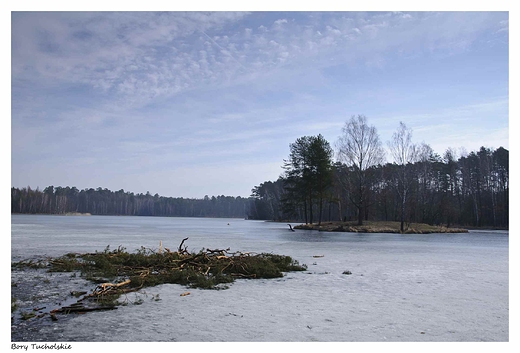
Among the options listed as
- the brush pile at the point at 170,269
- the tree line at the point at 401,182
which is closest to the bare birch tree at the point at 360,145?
the tree line at the point at 401,182

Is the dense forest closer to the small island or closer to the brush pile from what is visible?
the small island

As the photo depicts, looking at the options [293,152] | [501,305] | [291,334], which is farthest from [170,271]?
[293,152]

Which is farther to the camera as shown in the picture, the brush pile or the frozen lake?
the brush pile

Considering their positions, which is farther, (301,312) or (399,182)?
(399,182)

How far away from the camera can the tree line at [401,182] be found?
4775cm

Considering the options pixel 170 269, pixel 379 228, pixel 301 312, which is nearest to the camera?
pixel 301 312

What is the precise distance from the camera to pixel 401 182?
4638 centimetres

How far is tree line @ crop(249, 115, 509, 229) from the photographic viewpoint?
4775 centimetres

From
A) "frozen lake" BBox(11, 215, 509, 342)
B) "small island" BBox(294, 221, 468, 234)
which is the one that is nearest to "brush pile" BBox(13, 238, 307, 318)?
"frozen lake" BBox(11, 215, 509, 342)

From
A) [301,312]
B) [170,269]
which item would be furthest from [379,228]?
[301,312]

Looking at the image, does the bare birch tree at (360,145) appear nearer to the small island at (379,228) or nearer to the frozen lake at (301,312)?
the small island at (379,228)

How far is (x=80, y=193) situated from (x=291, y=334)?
8288 inches

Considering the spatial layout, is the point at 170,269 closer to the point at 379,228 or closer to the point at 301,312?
the point at 301,312

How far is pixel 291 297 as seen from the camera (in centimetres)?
849
